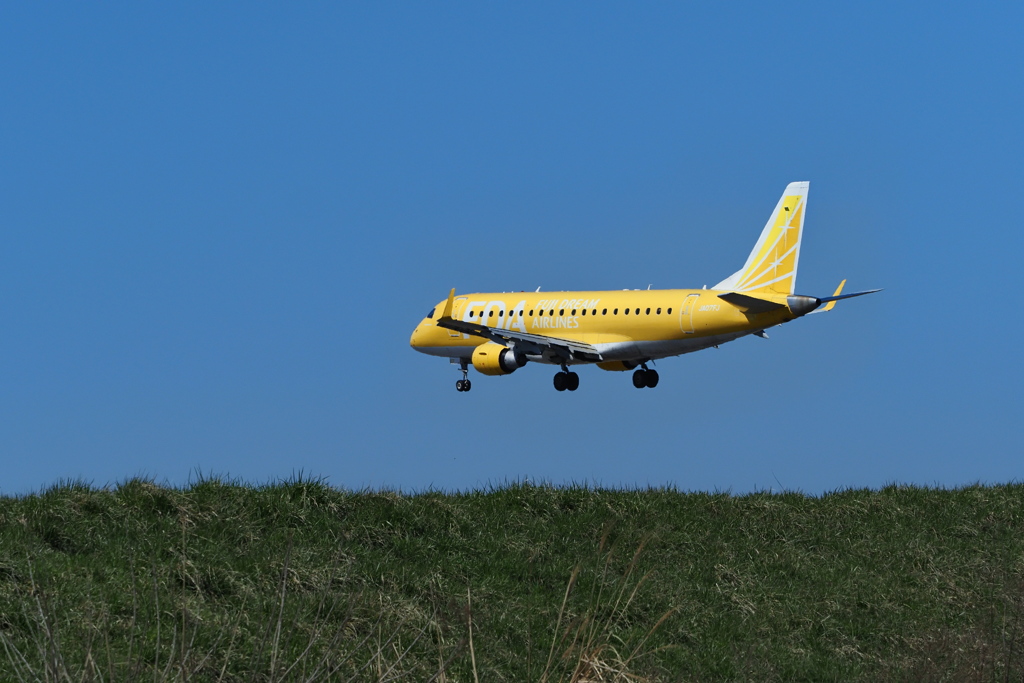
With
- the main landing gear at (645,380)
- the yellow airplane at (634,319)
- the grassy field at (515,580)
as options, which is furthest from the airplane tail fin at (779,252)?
the grassy field at (515,580)

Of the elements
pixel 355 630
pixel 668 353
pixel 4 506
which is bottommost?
pixel 355 630

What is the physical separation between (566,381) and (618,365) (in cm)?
185

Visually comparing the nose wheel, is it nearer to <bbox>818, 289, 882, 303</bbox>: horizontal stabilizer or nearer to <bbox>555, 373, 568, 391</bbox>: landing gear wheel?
<bbox>555, 373, 568, 391</bbox>: landing gear wheel

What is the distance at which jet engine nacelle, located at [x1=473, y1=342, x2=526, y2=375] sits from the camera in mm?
36312

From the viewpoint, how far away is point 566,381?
3741 cm

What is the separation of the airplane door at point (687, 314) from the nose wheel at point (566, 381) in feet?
16.2

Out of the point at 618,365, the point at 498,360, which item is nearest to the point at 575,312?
the point at 618,365

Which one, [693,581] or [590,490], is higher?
[590,490]

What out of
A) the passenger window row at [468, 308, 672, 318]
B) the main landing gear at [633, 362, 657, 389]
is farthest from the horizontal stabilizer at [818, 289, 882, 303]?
the main landing gear at [633, 362, 657, 389]

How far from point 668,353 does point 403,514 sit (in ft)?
73.6

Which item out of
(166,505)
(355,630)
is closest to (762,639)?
(355,630)

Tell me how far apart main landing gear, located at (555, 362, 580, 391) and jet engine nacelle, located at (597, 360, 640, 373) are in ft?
3.08

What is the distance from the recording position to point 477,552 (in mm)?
13375

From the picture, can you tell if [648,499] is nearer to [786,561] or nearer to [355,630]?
[786,561]
